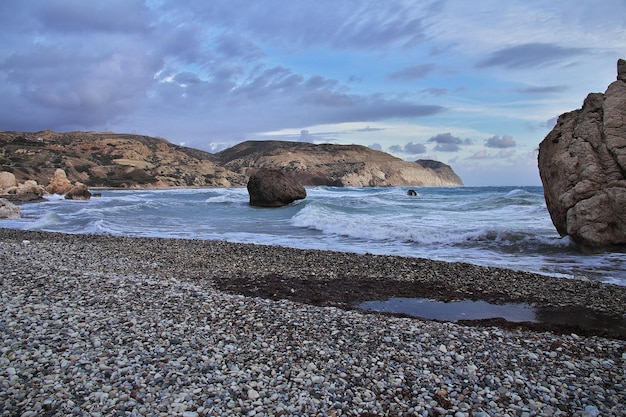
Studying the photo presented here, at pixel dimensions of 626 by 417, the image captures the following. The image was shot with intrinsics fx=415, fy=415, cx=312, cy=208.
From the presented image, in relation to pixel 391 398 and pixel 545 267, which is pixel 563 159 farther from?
pixel 391 398

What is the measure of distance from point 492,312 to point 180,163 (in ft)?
393

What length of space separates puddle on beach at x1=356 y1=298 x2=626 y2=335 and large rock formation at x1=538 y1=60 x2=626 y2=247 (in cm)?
659

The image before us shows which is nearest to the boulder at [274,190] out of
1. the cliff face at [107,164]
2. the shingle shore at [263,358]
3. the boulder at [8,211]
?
the boulder at [8,211]

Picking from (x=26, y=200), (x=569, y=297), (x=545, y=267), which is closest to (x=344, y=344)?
(x=569, y=297)

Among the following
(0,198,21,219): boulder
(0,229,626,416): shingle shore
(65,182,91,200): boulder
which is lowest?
(0,229,626,416): shingle shore

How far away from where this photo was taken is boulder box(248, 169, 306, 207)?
33.7m

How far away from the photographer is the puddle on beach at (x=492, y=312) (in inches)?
273

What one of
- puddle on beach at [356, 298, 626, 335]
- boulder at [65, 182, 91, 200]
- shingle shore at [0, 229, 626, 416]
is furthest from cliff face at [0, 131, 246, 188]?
puddle on beach at [356, 298, 626, 335]

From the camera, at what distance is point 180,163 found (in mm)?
118875

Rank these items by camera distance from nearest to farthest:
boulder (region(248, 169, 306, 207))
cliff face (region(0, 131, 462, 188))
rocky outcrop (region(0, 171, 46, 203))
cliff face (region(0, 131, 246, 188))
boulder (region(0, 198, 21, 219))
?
boulder (region(0, 198, 21, 219)) < boulder (region(248, 169, 306, 207)) < rocky outcrop (region(0, 171, 46, 203)) < cliff face (region(0, 131, 246, 188)) < cliff face (region(0, 131, 462, 188))

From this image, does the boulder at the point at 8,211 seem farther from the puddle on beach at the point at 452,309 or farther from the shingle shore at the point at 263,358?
the puddle on beach at the point at 452,309

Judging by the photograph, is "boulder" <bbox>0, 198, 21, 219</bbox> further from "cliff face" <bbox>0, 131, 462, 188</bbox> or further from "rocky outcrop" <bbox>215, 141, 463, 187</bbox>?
"rocky outcrop" <bbox>215, 141, 463, 187</bbox>

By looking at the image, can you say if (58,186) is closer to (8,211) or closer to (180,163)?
(8,211)

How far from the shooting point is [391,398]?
4102 mm
